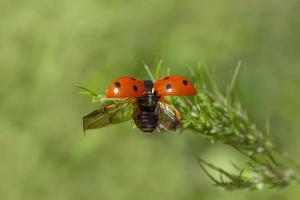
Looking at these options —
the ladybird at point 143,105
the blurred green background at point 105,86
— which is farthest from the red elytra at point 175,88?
the blurred green background at point 105,86

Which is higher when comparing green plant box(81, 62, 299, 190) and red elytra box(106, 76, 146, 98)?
red elytra box(106, 76, 146, 98)

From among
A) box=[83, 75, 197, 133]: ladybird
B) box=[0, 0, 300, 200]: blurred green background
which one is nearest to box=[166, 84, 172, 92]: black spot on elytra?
box=[83, 75, 197, 133]: ladybird

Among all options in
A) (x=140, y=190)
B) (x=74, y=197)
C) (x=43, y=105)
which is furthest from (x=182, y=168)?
(x=43, y=105)

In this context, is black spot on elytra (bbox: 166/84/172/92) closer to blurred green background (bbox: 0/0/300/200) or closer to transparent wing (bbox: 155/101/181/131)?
transparent wing (bbox: 155/101/181/131)

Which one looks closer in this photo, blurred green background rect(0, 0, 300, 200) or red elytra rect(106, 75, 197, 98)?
red elytra rect(106, 75, 197, 98)

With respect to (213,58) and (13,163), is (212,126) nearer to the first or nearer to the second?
(213,58)
